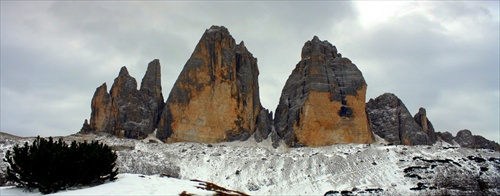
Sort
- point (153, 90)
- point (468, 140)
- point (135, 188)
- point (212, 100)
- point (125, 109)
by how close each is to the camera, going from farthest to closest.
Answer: point (468, 140) < point (153, 90) < point (212, 100) < point (125, 109) < point (135, 188)

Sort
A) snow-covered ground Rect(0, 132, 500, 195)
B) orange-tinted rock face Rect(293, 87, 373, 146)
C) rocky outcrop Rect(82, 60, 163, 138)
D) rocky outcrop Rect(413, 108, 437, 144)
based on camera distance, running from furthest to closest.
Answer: rocky outcrop Rect(413, 108, 437, 144)
rocky outcrop Rect(82, 60, 163, 138)
orange-tinted rock face Rect(293, 87, 373, 146)
snow-covered ground Rect(0, 132, 500, 195)

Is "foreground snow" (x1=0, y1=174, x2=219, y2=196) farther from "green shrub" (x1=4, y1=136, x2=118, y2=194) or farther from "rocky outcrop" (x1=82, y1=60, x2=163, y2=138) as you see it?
"rocky outcrop" (x1=82, y1=60, x2=163, y2=138)

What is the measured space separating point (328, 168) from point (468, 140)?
211 ft

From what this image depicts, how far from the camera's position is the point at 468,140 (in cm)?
12756

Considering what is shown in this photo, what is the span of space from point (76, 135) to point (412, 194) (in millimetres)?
73579

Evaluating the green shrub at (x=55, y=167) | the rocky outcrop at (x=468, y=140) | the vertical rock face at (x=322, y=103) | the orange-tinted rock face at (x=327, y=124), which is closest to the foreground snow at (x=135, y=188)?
the green shrub at (x=55, y=167)

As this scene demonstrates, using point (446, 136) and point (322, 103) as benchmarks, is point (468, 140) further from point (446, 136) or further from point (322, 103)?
point (322, 103)

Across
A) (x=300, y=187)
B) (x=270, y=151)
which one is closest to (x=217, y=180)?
(x=300, y=187)

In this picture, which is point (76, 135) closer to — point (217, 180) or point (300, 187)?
point (217, 180)

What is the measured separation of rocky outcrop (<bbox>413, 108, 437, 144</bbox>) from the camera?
12547cm

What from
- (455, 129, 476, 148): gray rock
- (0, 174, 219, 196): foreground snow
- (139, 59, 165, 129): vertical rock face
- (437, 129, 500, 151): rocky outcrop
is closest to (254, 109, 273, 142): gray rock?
(139, 59, 165, 129): vertical rock face

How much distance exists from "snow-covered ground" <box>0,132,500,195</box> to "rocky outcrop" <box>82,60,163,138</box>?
1142 cm

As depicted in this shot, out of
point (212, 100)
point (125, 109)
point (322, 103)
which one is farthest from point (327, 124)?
point (125, 109)

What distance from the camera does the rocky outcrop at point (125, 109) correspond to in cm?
11031
